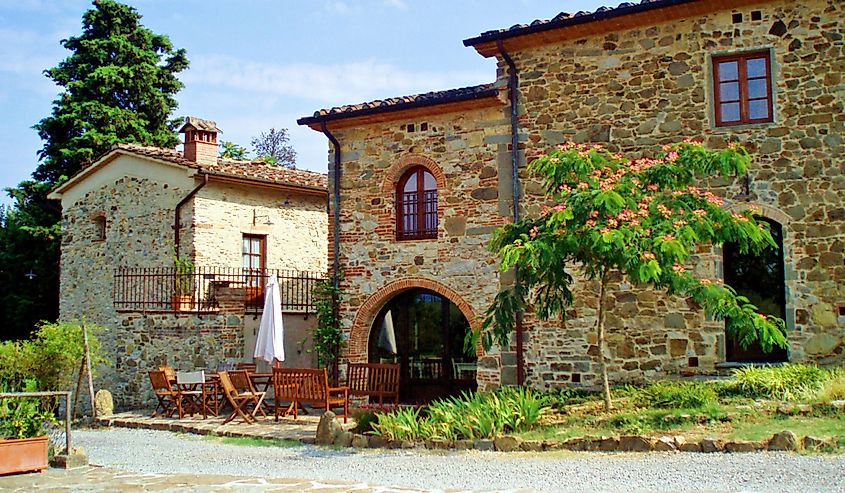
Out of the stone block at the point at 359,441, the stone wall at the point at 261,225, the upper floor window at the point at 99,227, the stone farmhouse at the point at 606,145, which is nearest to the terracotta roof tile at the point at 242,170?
the stone wall at the point at 261,225

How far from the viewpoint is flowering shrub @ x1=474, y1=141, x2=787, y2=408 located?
1051cm

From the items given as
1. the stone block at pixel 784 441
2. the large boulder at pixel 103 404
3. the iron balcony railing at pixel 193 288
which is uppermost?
the iron balcony railing at pixel 193 288

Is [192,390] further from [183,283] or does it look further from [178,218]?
[178,218]

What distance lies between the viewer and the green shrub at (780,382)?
37.3ft

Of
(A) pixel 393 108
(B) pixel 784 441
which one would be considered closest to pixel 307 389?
(A) pixel 393 108

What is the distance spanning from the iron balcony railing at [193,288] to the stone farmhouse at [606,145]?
342cm

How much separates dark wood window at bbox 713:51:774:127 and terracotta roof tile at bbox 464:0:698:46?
123cm

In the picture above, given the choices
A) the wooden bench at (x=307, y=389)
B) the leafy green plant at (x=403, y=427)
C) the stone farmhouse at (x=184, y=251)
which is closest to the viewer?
the leafy green plant at (x=403, y=427)

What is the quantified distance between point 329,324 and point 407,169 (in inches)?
127

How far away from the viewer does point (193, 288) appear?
63.1 feet

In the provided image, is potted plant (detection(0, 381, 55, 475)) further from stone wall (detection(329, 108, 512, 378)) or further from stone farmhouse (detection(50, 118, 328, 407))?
stone farmhouse (detection(50, 118, 328, 407))

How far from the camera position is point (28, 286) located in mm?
27203

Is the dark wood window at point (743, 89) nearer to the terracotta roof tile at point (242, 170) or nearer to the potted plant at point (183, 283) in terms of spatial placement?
the potted plant at point (183, 283)

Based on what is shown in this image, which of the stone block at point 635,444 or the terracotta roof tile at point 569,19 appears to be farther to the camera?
the terracotta roof tile at point 569,19
